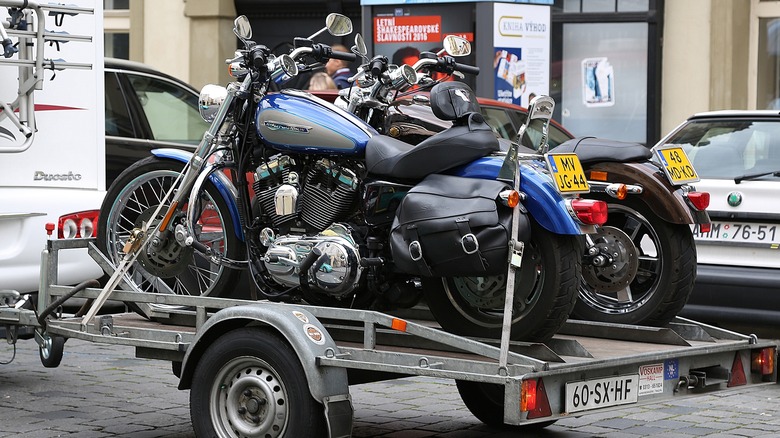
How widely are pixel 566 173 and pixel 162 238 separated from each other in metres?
2.16

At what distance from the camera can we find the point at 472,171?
5887 millimetres

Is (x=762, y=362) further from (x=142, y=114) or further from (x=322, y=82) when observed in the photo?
(x=322, y=82)

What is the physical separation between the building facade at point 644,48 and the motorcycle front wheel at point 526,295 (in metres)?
7.07

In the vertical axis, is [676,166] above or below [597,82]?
below

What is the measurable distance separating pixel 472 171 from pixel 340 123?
76 cm

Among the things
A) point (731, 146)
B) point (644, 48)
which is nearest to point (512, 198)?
point (731, 146)

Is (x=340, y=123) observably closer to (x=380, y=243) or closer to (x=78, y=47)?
(x=380, y=243)

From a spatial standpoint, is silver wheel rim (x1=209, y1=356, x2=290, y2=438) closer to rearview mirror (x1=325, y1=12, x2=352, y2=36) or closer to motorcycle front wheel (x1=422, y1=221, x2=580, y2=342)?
motorcycle front wheel (x1=422, y1=221, x2=580, y2=342)

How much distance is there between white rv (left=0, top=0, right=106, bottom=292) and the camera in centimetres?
762

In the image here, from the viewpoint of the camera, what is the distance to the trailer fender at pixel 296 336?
564 centimetres

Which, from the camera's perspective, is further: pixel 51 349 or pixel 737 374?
pixel 51 349

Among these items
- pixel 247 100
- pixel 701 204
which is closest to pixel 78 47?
pixel 247 100

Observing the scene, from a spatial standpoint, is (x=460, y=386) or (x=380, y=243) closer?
(x=380, y=243)

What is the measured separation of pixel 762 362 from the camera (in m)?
6.32
